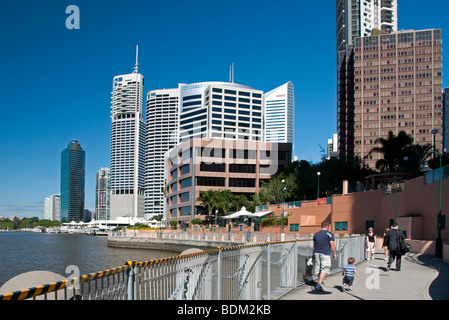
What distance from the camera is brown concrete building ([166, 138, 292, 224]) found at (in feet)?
333

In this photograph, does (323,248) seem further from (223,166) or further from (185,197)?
(185,197)

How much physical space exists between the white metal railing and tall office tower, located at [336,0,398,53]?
170353 millimetres

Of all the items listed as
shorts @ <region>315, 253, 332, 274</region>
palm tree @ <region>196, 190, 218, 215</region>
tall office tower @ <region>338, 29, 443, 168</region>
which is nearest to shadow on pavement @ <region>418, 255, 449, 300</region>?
shorts @ <region>315, 253, 332, 274</region>

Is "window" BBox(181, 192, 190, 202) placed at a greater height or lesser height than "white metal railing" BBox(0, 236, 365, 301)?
lesser

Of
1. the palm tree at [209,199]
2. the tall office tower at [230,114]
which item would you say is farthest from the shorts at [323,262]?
the tall office tower at [230,114]

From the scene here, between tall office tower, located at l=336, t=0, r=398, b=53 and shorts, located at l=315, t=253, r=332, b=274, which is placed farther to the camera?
tall office tower, located at l=336, t=0, r=398, b=53

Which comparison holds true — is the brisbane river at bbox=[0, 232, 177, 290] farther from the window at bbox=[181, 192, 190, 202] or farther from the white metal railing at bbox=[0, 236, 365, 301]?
the window at bbox=[181, 192, 190, 202]

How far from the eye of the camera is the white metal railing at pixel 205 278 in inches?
215

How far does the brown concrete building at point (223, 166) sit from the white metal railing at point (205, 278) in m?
86.6

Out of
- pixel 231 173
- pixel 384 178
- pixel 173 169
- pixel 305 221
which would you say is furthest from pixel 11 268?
pixel 173 169

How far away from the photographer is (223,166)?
340 ft

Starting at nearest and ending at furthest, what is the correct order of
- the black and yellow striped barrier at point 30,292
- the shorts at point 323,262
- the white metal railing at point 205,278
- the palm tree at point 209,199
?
the black and yellow striped barrier at point 30,292, the white metal railing at point 205,278, the shorts at point 323,262, the palm tree at point 209,199

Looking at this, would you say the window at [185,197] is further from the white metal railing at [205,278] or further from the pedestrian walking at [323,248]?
Result: the pedestrian walking at [323,248]
